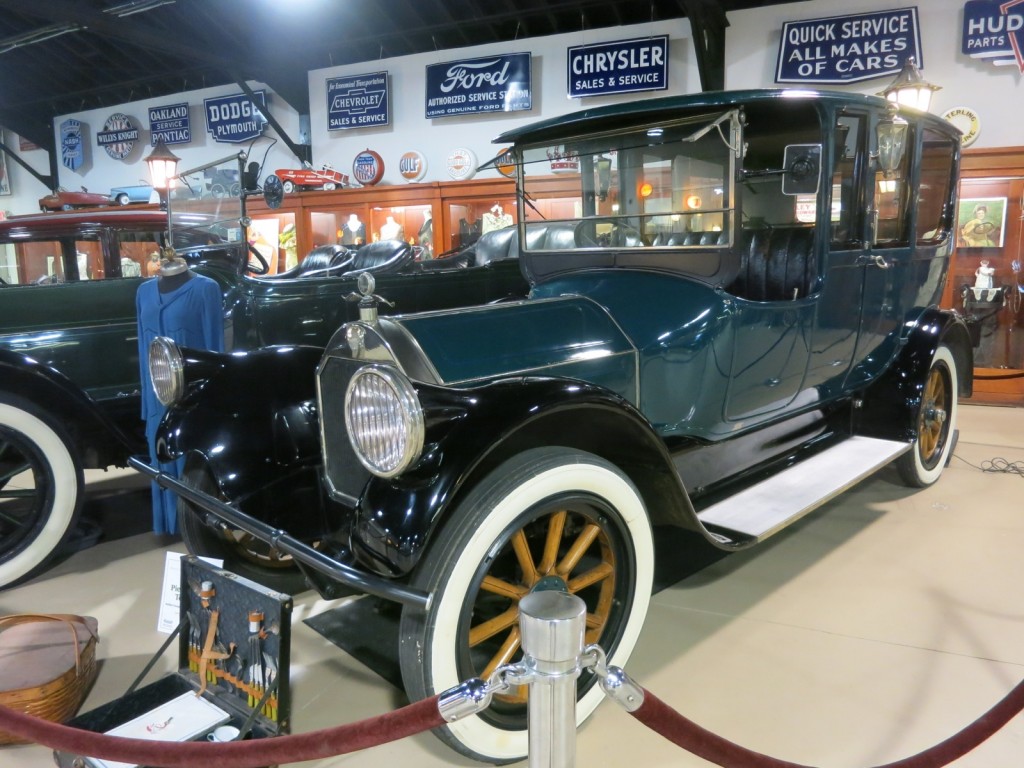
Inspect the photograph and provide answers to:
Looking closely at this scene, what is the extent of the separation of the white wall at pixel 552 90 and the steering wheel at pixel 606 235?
4.37m

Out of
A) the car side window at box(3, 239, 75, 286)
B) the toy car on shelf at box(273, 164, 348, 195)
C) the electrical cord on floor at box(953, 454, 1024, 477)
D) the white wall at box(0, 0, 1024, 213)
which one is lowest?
the electrical cord on floor at box(953, 454, 1024, 477)

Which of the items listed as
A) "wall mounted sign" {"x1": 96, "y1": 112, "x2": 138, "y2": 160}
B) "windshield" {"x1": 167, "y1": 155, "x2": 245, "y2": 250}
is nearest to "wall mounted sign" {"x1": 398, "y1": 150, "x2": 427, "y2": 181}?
"windshield" {"x1": 167, "y1": 155, "x2": 245, "y2": 250}

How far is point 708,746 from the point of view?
3.80 ft

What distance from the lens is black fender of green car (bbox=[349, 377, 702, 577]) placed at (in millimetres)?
1543

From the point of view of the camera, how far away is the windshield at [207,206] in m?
4.05

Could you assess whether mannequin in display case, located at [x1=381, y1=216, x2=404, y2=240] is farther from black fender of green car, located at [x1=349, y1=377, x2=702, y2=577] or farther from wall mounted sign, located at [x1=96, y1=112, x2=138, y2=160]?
black fender of green car, located at [x1=349, y1=377, x2=702, y2=577]

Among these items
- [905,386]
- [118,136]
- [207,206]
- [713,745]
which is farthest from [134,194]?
[713,745]

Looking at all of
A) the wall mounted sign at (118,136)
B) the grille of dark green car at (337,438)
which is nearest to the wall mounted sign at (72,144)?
the wall mounted sign at (118,136)

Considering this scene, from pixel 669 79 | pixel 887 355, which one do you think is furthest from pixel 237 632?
pixel 669 79

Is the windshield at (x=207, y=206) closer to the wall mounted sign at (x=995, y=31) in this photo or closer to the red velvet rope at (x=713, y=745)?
the red velvet rope at (x=713, y=745)

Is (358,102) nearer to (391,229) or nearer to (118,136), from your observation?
(391,229)

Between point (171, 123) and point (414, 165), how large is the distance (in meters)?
4.96

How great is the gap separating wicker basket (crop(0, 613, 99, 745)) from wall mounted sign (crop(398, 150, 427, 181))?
7.35 meters

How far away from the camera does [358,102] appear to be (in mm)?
9305
